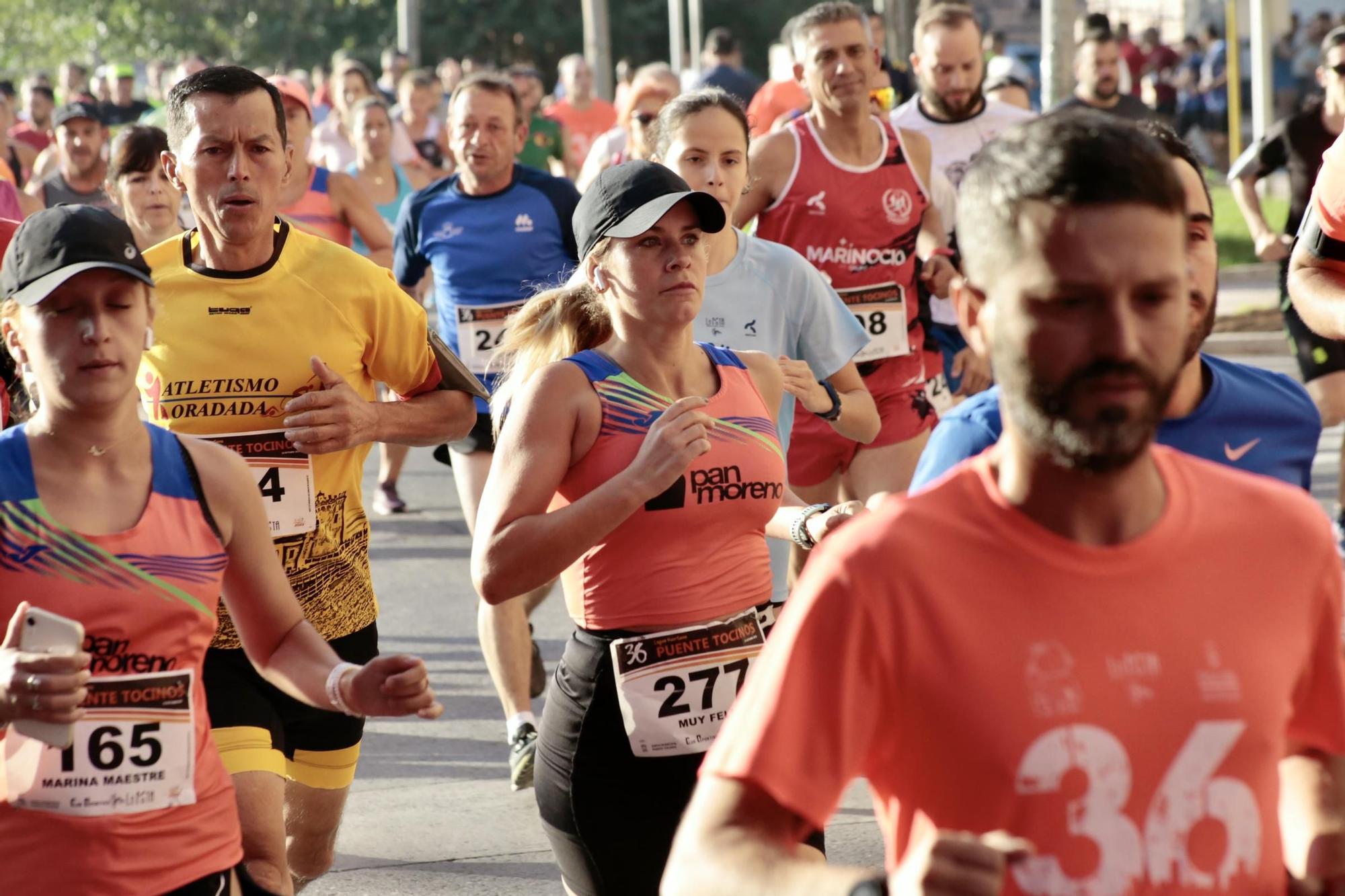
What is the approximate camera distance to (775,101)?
49.6 feet

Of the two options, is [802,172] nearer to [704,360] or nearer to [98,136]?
[704,360]

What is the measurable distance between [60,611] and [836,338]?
255cm

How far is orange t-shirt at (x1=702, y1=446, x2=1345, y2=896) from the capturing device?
1991 mm

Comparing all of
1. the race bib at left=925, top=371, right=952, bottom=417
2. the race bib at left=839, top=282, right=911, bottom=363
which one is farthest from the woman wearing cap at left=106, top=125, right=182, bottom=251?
the race bib at left=925, top=371, right=952, bottom=417

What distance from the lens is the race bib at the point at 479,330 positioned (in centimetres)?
799

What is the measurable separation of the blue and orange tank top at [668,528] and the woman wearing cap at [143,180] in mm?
3743

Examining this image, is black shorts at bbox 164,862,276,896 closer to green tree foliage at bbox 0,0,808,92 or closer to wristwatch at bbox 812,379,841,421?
wristwatch at bbox 812,379,841,421

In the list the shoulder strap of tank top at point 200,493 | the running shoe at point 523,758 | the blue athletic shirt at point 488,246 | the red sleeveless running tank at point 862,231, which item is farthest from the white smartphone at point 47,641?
the blue athletic shirt at point 488,246

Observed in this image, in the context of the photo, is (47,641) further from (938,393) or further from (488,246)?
(488,246)

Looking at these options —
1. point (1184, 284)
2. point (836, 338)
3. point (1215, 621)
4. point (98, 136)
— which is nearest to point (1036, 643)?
point (1215, 621)

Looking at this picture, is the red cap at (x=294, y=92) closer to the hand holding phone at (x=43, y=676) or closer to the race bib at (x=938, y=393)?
the race bib at (x=938, y=393)

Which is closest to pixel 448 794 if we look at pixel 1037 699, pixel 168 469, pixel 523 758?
pixel 523 758

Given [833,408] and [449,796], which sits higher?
[833,408]

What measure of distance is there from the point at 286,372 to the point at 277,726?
755mm
